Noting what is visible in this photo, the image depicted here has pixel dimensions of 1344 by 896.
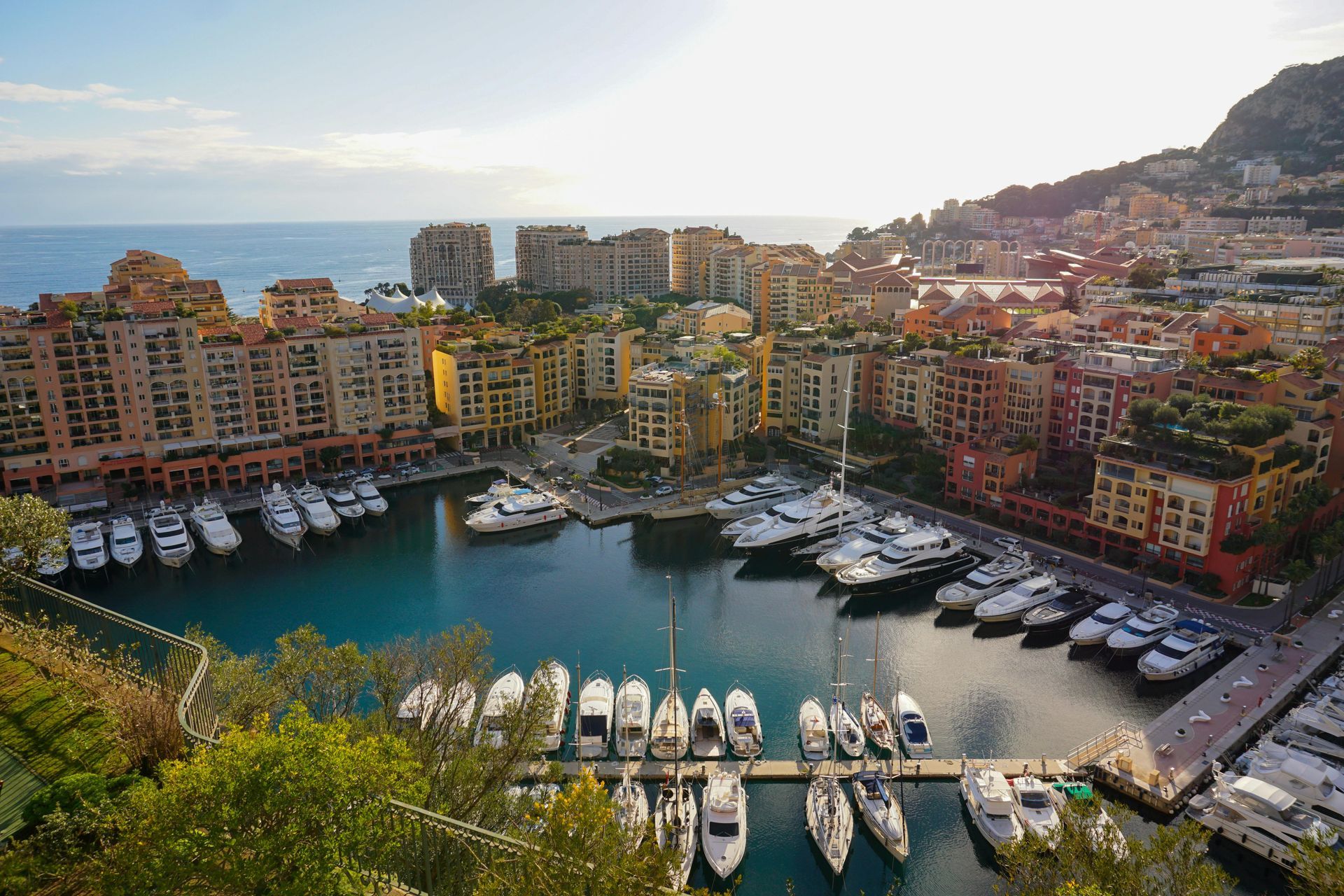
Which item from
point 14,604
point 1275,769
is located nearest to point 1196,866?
point 1275,769

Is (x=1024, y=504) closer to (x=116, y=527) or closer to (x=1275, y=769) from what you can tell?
(x=1275, y=769)

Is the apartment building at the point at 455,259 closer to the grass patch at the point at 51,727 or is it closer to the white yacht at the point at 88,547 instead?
the white yacht at the point at 88,547

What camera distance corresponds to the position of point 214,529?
117 ft

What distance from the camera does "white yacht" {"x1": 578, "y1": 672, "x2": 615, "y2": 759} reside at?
2166 centimetres

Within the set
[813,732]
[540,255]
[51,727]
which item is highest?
[540,255]

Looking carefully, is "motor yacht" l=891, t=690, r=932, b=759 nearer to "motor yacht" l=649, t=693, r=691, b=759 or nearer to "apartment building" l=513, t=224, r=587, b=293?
"motor yacht" l=649, t=693, r=691, b=759

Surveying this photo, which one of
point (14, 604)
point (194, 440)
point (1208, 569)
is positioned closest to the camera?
point (14, 604)

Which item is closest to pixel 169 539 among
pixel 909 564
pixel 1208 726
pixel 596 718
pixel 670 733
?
pixel 596 718

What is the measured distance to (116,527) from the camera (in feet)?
115

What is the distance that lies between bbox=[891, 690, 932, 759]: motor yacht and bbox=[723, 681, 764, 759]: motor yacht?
11.7ft

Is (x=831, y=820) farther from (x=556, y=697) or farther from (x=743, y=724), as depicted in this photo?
(x=556, y=697)

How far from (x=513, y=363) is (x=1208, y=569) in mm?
33944

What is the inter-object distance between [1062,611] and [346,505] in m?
30.0

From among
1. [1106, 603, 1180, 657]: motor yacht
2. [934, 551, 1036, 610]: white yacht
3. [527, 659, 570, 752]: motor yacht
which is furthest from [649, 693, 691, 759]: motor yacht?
[1106, 603, 1180, 657]: motor yacht
